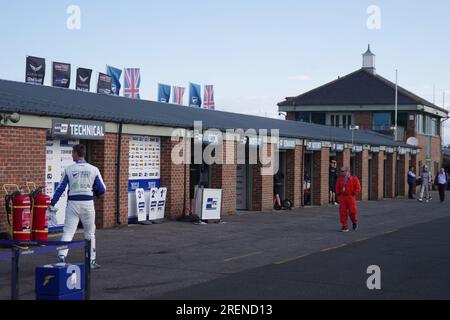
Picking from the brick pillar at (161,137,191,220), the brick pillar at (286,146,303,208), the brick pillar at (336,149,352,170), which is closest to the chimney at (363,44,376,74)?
the brick pillar at (336,149,352,170)

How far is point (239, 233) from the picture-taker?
17781 mm

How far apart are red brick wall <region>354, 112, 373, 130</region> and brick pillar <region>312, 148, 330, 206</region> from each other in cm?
2314

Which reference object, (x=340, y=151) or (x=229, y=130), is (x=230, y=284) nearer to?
(x=229, y=130)

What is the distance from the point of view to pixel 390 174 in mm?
40656

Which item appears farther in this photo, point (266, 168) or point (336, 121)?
point (336, 121)

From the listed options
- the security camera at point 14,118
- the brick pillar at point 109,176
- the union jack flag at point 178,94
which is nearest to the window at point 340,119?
the union jack flag at point 178,94

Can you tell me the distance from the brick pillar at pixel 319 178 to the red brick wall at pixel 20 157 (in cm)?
1659

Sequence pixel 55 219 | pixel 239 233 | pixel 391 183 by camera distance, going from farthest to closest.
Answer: pixel 391 183
pixel 239 233
pixel 55 219

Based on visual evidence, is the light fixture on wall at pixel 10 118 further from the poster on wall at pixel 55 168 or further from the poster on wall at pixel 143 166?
the poster on wall at pixel 143 166

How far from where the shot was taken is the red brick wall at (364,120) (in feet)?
175

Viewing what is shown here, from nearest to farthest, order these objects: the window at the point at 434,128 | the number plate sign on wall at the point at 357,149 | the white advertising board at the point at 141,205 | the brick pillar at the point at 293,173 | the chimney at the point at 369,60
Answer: the white advertising board at the point at 141,205
the brick pillar at the point at 293,173
the number plate sign on wall at the point at 357,149
the window at the point at 434,128
the chimney at the point at 369,60

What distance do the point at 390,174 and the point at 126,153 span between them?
24906 millimetres

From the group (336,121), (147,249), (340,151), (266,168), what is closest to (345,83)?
(336,121)

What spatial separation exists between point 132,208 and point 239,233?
328 cm
